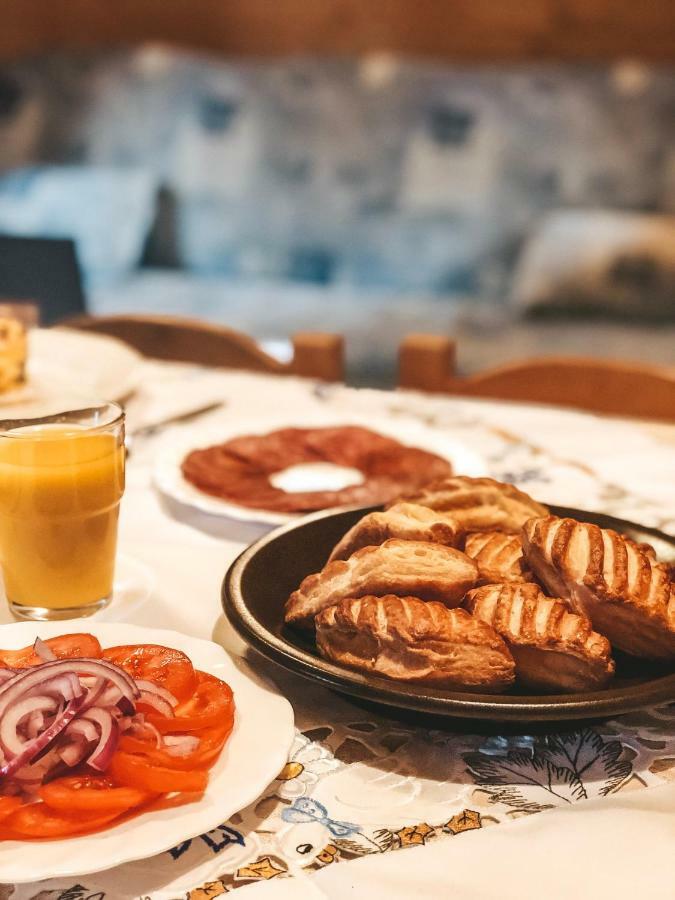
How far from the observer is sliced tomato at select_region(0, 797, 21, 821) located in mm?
542

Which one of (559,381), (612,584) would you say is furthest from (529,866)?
(559,381)

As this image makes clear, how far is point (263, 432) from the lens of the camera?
1332 millimetres

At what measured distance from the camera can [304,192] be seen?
Answer: 153 inches

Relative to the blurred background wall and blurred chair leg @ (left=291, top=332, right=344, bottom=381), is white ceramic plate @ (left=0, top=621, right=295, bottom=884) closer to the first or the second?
blurred chair leg @ (left=291, top=332, right=344, bottom=381)

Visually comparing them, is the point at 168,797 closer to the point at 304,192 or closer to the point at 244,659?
the point at 244,659

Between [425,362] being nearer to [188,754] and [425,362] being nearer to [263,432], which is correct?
[263,432]

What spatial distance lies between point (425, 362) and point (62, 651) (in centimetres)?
128

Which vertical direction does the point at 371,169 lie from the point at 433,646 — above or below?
above

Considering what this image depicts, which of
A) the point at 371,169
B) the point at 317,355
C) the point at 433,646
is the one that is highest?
the point at 371,169

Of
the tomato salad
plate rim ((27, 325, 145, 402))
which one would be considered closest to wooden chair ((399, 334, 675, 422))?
plate rim ((27, 325, 145, 402))

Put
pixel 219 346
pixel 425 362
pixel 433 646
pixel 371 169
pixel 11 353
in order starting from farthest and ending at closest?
pixel 371 169 < pixel 219 346 < pixel 425 362 < pixel 11 353 < pixel 433 646

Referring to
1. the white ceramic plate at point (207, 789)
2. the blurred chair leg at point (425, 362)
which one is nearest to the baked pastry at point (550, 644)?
the white ceramic plate at point (207, 789)

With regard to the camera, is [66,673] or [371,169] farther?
[371,169]

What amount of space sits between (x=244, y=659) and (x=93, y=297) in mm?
3072
